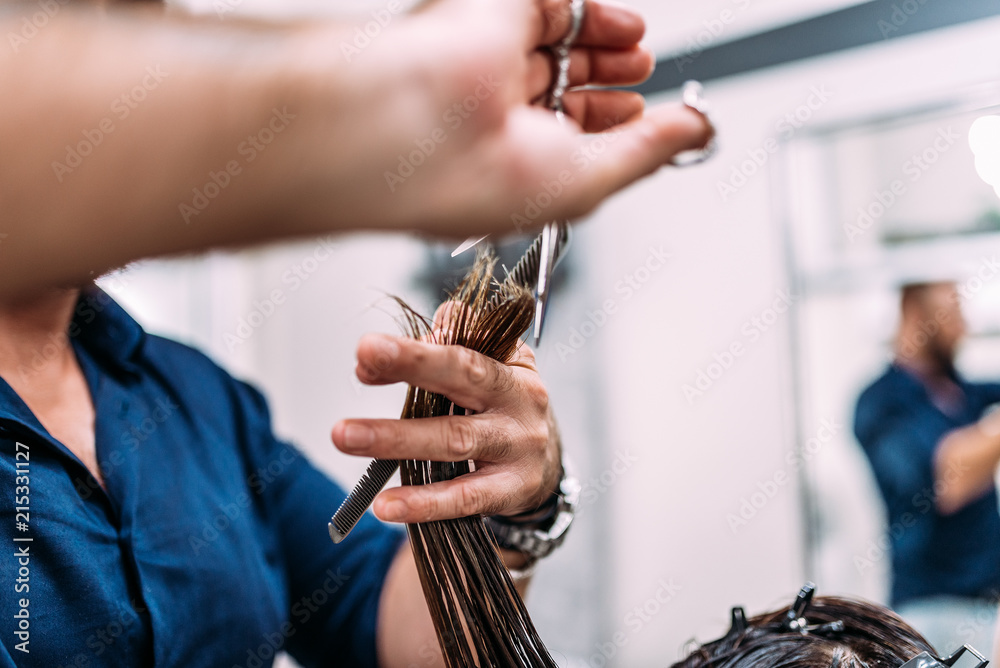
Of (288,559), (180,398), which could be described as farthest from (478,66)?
(288,559)

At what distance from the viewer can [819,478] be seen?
7.82ft

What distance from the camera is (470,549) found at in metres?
0.59

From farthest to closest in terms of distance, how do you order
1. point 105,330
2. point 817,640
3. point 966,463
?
point 966,463, point 105,330, point 817,640

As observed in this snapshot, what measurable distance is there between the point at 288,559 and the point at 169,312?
9.76 ft

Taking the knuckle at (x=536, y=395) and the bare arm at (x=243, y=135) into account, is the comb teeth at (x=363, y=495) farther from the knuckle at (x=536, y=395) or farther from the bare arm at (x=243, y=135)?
the bare arm at (x=243, y=135)

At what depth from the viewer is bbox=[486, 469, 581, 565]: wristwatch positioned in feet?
2.35

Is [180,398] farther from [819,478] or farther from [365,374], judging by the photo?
[819,478]

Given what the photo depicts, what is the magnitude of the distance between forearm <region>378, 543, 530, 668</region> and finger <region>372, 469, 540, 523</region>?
268 mm

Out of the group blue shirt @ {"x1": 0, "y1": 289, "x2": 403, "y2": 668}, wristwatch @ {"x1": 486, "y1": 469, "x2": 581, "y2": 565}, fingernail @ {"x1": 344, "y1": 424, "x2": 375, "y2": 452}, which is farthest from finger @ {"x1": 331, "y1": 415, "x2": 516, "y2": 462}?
blue shirt @ {"x1": 0, "y1": 289, "x2": 403, "y2": 668}
